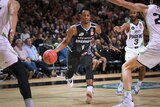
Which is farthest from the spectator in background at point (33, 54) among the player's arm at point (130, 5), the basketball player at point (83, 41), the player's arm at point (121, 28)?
the player's arm at point (130, 5)

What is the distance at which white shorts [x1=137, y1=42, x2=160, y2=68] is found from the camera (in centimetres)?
599

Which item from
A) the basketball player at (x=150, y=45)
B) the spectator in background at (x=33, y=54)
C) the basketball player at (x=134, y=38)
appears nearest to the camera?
the basketball player at (x=150, y=45)

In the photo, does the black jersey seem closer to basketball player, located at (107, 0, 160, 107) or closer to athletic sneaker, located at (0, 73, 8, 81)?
basketball player, located at (107, 0, 160, 107)

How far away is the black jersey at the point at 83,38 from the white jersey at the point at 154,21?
6.47 feet

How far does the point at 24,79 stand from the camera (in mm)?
4977

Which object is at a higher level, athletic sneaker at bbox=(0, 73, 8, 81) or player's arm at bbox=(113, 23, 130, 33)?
player's arm at bbox=(113, 23, 130, 33)

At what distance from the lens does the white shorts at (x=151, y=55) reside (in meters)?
5.99

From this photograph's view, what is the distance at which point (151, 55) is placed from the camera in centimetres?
600

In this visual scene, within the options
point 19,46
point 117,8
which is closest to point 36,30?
point 19,46

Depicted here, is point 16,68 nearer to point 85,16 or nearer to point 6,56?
point 6,56

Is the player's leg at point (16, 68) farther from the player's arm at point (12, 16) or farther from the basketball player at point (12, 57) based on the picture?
the player's arm at point (12, 16)

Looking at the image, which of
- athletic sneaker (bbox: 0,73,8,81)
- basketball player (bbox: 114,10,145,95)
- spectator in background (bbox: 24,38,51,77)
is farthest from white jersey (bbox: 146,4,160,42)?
athletic sneaker (bbox: 0,73,8,81)

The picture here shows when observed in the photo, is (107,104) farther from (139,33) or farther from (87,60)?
(139,33)

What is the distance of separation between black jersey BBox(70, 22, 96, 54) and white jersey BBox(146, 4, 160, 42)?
197cm
